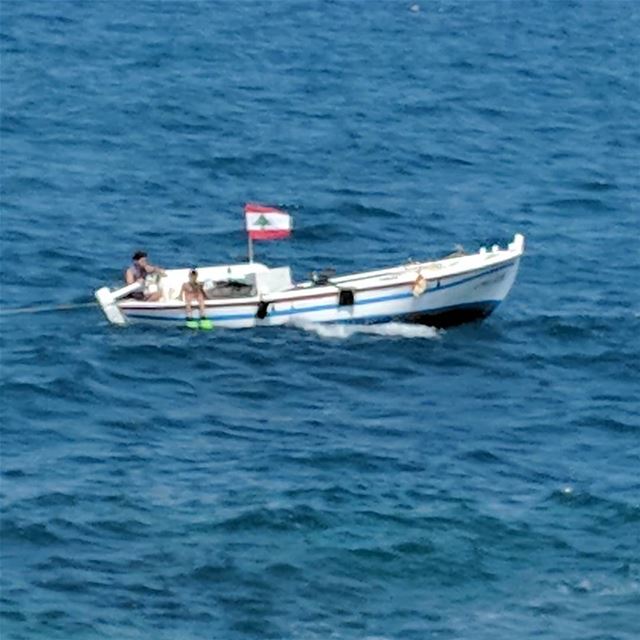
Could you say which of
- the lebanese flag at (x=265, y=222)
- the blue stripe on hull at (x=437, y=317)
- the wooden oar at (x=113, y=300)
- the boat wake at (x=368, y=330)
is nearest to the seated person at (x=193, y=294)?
the blue stripe on hull at (x=437, y=317)

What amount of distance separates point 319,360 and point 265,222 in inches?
206

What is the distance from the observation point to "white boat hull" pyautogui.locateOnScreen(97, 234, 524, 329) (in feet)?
203

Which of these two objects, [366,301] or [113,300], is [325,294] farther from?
[113,300]

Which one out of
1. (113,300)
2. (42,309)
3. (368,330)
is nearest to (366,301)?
(368,330)

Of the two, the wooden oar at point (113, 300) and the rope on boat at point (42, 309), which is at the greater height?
the wooden oar at point (113, 300)

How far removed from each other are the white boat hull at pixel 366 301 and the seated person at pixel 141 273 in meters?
0.63

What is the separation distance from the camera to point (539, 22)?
105750mm

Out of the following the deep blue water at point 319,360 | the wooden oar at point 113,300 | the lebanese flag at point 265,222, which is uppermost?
the lebanese flag at point 265,222

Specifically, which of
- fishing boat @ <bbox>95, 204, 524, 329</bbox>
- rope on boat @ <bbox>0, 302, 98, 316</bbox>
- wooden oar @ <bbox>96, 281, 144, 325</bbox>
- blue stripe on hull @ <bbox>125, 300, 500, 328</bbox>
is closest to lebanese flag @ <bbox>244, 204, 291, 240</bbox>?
fishing boat @ <bbox>95, 204, 524, 329</bbox>

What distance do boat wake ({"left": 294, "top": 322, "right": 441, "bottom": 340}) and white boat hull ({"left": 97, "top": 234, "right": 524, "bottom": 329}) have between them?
156 mm

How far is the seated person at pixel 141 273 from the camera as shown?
2470 inches

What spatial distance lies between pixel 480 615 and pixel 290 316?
17.9 metres

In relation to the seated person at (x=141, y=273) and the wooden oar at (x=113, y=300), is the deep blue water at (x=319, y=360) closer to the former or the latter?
the wooden oar at (x=113, y=300)

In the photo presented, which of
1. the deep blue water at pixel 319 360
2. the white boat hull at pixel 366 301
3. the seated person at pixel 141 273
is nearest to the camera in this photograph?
the deep blue water at pixel 319 360
